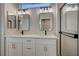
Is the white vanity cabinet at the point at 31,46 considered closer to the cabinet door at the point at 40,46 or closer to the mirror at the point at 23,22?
the cabinet door at the point at 40,46

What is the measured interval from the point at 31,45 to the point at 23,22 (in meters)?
0.38

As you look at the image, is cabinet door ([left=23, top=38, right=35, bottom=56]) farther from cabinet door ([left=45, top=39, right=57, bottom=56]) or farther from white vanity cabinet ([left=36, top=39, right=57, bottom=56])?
cabinet door ([left=45, top=39, right=57, bottom=56])

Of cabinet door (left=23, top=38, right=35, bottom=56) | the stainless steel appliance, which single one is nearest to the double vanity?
cabinet door (left=23, top=38, right=35, bottom=56)

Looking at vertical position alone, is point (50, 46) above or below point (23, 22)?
below

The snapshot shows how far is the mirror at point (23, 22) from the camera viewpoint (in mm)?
1506

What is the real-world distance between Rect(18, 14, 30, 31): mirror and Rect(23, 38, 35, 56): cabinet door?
19cm

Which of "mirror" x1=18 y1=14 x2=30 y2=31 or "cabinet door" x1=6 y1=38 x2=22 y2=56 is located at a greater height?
"mirror" x1=18 y1=14 x2=30 y2=31

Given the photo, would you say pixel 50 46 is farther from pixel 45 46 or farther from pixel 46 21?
pixel 46 21

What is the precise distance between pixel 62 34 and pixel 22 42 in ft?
1.81

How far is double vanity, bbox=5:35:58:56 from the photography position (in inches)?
55.9

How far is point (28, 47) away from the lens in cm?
148

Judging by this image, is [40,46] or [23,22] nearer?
[40,46]

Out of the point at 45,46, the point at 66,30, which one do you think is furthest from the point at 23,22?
the point at 66,30

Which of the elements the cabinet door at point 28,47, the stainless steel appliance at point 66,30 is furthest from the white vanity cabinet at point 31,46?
the stainless steel appliance at point 66,30
